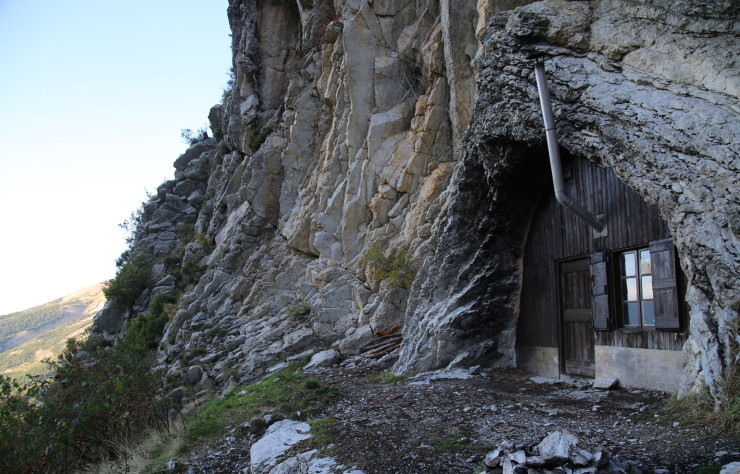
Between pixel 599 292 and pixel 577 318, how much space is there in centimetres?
107

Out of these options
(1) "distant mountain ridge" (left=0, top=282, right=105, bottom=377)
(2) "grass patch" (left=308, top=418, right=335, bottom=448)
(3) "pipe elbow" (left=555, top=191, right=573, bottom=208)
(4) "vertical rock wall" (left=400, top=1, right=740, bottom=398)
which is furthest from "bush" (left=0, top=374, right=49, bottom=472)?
(1) "distant mountain ridge" (left=0, top=282, right=105, bottom=377)

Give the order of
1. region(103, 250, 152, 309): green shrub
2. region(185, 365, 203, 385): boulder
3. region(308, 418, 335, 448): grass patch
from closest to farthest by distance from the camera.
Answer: region(308, 418, 335, 448): grass patch
region(185, 365, 203, 385): boulder
region(103, 250, 152, 309): green shrub

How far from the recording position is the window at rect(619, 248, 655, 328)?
26.8ft

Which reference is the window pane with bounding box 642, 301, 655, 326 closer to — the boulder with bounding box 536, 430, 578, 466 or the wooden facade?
the wooden facade

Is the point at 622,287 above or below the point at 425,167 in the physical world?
below

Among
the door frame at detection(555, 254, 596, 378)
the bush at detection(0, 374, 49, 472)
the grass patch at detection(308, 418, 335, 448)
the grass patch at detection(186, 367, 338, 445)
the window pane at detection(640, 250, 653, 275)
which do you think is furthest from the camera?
the door frame at detection(555, 254, 596, 378)

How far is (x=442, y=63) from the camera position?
686 inches

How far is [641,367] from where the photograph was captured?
8.09 meters

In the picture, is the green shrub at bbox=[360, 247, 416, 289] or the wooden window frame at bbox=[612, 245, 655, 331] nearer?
the wooden window frame at bbox=[612, 245, 655, 331]

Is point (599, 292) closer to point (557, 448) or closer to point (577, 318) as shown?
point (577, 318)

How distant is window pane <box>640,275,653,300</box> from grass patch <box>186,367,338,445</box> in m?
6.04

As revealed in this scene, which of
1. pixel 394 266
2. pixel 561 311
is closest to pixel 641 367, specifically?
pixel 561 311

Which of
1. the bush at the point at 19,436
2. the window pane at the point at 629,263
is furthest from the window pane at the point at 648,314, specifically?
the bush at the point at 19,436

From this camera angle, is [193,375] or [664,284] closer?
[664,284]
